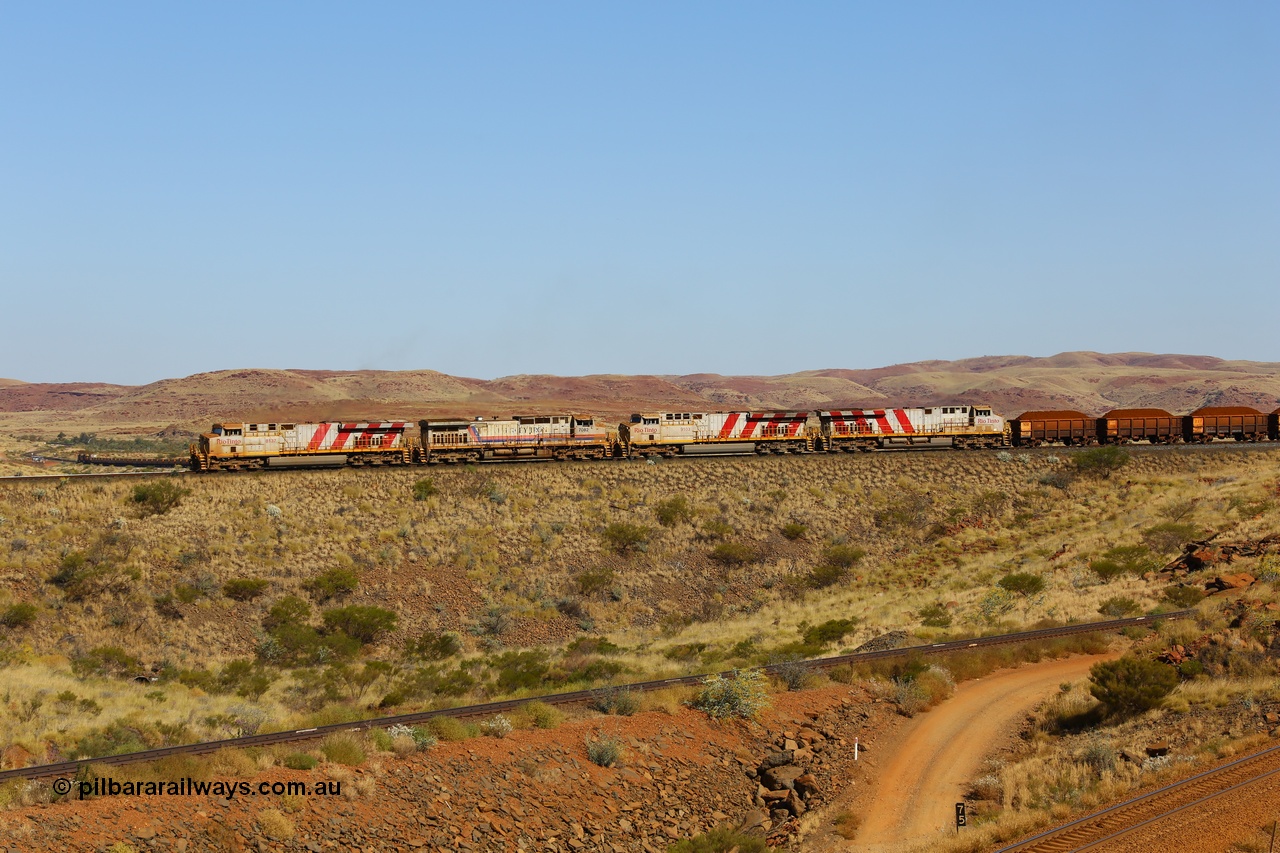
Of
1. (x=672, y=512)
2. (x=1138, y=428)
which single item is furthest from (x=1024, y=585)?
(x=1138, y=428)

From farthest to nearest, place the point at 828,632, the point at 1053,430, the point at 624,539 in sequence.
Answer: the point at 1053,430
the point at 624,539
the point at 828,632

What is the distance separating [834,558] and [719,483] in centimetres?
790

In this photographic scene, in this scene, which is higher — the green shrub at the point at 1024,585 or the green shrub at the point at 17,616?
the green shrub at the point at 1024,585

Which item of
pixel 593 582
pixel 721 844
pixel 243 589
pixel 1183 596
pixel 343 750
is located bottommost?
pixel 721 844

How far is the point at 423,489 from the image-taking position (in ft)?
150

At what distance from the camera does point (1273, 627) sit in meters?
23.9

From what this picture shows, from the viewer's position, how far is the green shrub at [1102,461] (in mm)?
51344

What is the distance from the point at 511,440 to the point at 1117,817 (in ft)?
131

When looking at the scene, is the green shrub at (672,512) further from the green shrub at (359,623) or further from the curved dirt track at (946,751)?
the curved dirt track at (946,751)

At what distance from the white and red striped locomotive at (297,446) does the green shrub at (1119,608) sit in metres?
33.3

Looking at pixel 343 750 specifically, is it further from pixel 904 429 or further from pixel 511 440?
pixel 904 429

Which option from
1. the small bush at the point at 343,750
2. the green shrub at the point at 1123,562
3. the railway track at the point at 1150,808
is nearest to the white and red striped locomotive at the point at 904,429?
the green shrub at the point at 1123,562

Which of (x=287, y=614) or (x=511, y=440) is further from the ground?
(x=511, y=440)

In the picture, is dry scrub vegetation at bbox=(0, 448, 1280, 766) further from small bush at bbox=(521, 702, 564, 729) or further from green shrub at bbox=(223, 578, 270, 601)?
small bush at bbox=(521, 702, 564, 729)
